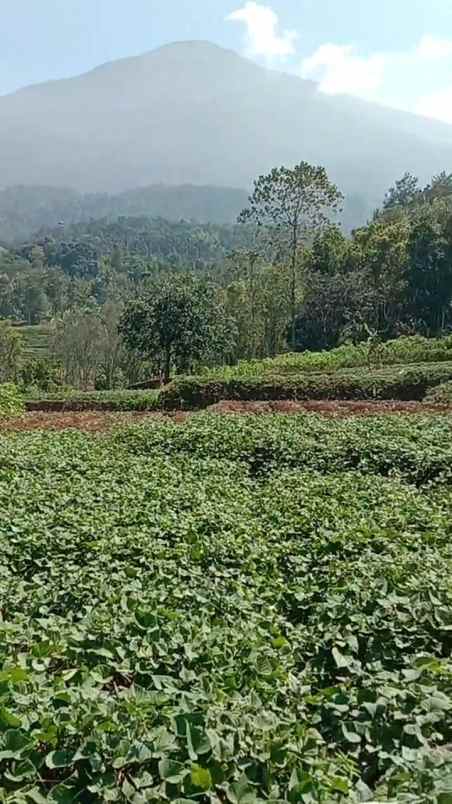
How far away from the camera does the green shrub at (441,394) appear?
15305mm

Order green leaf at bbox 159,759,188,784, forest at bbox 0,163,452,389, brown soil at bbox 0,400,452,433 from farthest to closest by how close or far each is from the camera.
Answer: forest at bbox 0,163,452,389, brown soil at bbox 0,400,452,433, green leaf at bbox 159,759,188,784

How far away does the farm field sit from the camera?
2207mm

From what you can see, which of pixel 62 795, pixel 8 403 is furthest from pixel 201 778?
pixel 8 403

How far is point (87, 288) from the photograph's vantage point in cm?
8575

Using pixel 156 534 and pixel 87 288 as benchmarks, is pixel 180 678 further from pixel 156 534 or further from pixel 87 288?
pixel 87 288

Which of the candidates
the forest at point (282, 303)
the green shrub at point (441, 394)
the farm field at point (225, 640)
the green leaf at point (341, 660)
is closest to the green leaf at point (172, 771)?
the farm field at point (225, 640)

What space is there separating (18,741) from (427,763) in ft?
4.13

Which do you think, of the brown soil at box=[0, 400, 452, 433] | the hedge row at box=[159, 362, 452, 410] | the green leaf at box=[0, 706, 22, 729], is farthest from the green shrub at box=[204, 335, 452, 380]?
the green leaf at box=[0, 706, 22, 729]

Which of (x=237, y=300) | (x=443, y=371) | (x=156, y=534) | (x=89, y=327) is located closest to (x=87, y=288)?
(x=89, y=327)

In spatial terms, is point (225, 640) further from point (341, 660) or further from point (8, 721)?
point (8, 721)

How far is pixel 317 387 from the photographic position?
19094 mm

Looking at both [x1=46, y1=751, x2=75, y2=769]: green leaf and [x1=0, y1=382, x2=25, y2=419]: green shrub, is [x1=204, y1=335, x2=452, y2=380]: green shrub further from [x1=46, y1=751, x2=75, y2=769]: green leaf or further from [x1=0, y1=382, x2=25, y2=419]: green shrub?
[x1=46, y1=751, x2=75, y2=769]: green leaf

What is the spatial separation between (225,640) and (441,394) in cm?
1366

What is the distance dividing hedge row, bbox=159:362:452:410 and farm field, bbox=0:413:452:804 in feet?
37.9
